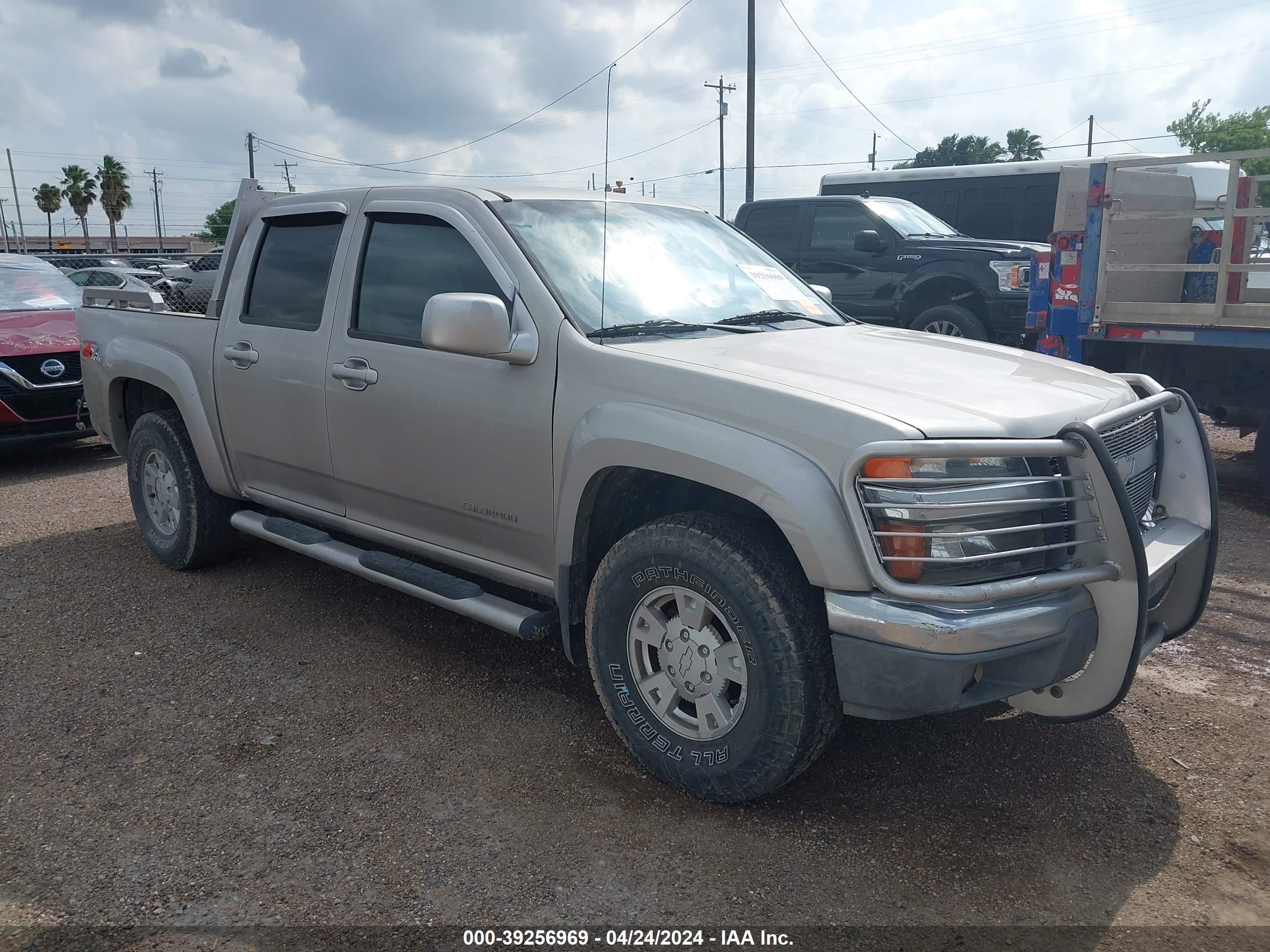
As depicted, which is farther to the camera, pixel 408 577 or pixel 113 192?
pixel 113 192

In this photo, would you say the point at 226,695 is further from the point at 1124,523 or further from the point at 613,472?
the point at 1124,523

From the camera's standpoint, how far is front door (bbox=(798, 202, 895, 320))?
10555 millimetres

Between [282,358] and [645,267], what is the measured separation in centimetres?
167

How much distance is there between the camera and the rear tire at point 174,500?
5.09m

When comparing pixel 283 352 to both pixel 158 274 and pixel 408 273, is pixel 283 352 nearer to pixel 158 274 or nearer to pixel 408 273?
pixel 408 273

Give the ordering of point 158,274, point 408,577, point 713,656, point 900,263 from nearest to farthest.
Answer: point 713,656
point 408,577
point 900,263
point 158,274

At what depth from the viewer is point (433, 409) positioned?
12.0 ft

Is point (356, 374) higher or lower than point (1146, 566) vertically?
higher

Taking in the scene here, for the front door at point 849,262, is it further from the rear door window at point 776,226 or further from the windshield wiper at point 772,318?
the windshield wiper at point 772,318

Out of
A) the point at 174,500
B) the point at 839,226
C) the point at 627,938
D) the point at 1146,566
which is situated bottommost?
the point at 627,938

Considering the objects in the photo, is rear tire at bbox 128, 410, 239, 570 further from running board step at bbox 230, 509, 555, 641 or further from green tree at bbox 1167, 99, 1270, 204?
green tree at bbox 1167, 99, 1270, 204

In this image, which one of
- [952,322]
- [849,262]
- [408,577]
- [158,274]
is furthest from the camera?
[158,274]

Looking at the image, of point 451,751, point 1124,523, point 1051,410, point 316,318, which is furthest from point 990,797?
point 316,318

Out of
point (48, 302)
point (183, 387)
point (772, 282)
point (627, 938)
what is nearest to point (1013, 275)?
point (772, 282)
